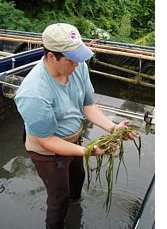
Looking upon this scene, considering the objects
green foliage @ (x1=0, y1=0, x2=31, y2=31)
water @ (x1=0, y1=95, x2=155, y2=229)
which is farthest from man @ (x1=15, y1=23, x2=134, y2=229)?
green foliage @ (x1=0, y1=0, x2=31, y2=31)

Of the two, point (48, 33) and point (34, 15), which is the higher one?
point (34, 15)

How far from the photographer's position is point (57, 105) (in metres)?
2.48

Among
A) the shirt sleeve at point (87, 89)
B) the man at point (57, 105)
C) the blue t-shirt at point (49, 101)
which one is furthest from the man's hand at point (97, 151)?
the shirt sleeve at point (87, 89)

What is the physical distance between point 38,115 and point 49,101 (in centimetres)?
12

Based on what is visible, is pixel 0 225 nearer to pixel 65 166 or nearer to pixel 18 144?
pixel 65 166

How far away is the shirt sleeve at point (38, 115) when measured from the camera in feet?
7.57

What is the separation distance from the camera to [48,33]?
7.68 feet

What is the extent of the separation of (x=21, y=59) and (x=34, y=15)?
569 cm

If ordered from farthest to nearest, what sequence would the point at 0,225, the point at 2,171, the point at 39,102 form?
the point at 2,171 → the point at 0,225 → the point at 39,102

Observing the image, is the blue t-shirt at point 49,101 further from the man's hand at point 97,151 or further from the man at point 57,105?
the man's hand at point 97,151

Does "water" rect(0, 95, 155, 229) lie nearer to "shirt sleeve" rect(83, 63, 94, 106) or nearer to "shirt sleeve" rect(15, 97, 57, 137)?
"shirt sleeve" rect(83, 63, 94, 106)

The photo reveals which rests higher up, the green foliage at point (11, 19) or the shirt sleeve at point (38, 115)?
the green foliage at point (11, 19)

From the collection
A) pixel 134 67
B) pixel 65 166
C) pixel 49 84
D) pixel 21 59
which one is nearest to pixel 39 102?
pixel 49 84

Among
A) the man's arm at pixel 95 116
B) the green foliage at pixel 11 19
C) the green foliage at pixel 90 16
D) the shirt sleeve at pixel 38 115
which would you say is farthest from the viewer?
the green foliage at pixel 90 16
